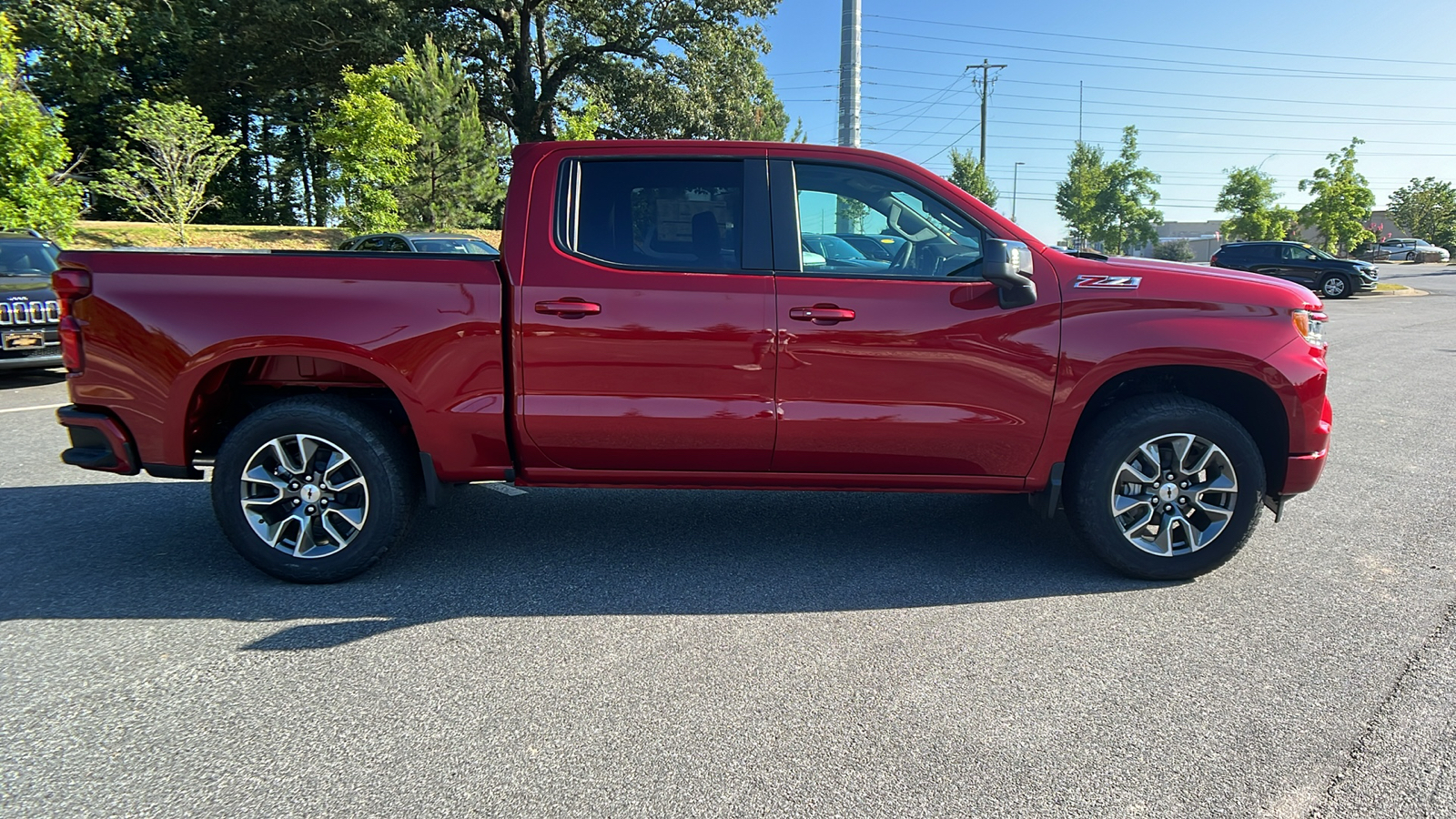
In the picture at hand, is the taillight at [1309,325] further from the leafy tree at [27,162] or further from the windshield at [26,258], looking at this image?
the leafy tree at [27,162]

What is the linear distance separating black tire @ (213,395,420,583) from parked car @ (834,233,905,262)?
2.36 meters

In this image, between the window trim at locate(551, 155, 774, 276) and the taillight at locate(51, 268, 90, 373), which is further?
the window trim at locate(551, 155, 774, 276)

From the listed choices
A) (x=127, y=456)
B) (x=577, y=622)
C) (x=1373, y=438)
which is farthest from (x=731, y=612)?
(x=1373, y=438)

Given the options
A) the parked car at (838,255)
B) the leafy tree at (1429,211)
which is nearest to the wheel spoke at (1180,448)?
the parked car at (838,255)

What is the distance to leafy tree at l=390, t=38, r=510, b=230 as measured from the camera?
2291 centimetres

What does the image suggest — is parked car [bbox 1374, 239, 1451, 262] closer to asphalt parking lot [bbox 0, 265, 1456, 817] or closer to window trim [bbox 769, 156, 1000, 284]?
asphalt parking lot [bbox 0, 265, 1456, 817]

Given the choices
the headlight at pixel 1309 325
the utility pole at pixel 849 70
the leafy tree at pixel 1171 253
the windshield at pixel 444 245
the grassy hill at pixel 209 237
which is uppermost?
the utility pole at pixel 849 70

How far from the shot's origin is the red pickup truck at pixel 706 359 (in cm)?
371

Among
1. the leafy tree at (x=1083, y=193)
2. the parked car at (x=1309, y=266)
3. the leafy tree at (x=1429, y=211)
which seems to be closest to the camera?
the parked car at (x=1309, y=266)

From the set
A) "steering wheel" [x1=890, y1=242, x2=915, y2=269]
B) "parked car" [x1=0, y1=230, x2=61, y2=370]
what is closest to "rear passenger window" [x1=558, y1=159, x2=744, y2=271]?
"steering wheel" [x1=890, y1=242, x2=915, y2=269]

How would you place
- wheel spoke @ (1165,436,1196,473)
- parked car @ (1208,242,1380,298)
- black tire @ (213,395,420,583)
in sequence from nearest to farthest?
1. black tire @ (213,395,420,583)
2. wheel spoke @ (1165,436,1196,473)
3. parked car @ (1208,242,1380,298)

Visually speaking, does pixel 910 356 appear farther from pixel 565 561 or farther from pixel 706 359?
pixel 565 561

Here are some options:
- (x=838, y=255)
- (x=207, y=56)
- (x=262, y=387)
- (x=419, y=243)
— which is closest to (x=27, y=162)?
(x=419, y=243)

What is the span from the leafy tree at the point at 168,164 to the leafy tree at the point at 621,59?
10.9 m
